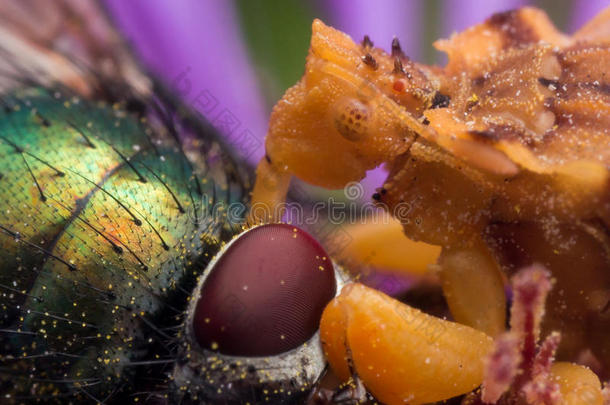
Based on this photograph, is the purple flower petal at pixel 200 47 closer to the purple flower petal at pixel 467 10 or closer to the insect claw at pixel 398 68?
the purple flower petal at pixel 467 10

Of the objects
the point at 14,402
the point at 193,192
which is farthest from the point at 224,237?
the point at 14,402

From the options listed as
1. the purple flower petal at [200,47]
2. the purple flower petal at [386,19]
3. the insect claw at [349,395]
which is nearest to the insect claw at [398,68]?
the insect claw at [349,395]

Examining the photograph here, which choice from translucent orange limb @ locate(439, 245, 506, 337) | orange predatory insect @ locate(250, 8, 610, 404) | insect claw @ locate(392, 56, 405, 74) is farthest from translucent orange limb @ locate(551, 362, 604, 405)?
insect claw @ locate(392, 56, 405, 74)

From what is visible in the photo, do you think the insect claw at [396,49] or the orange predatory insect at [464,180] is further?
the insect claw at [396,49]

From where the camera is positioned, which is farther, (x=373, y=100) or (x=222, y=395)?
(x=373, y=100)

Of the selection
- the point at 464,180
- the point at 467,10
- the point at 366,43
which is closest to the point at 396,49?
the point at 366,43

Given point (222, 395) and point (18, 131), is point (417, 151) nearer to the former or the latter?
point (222, 395)
